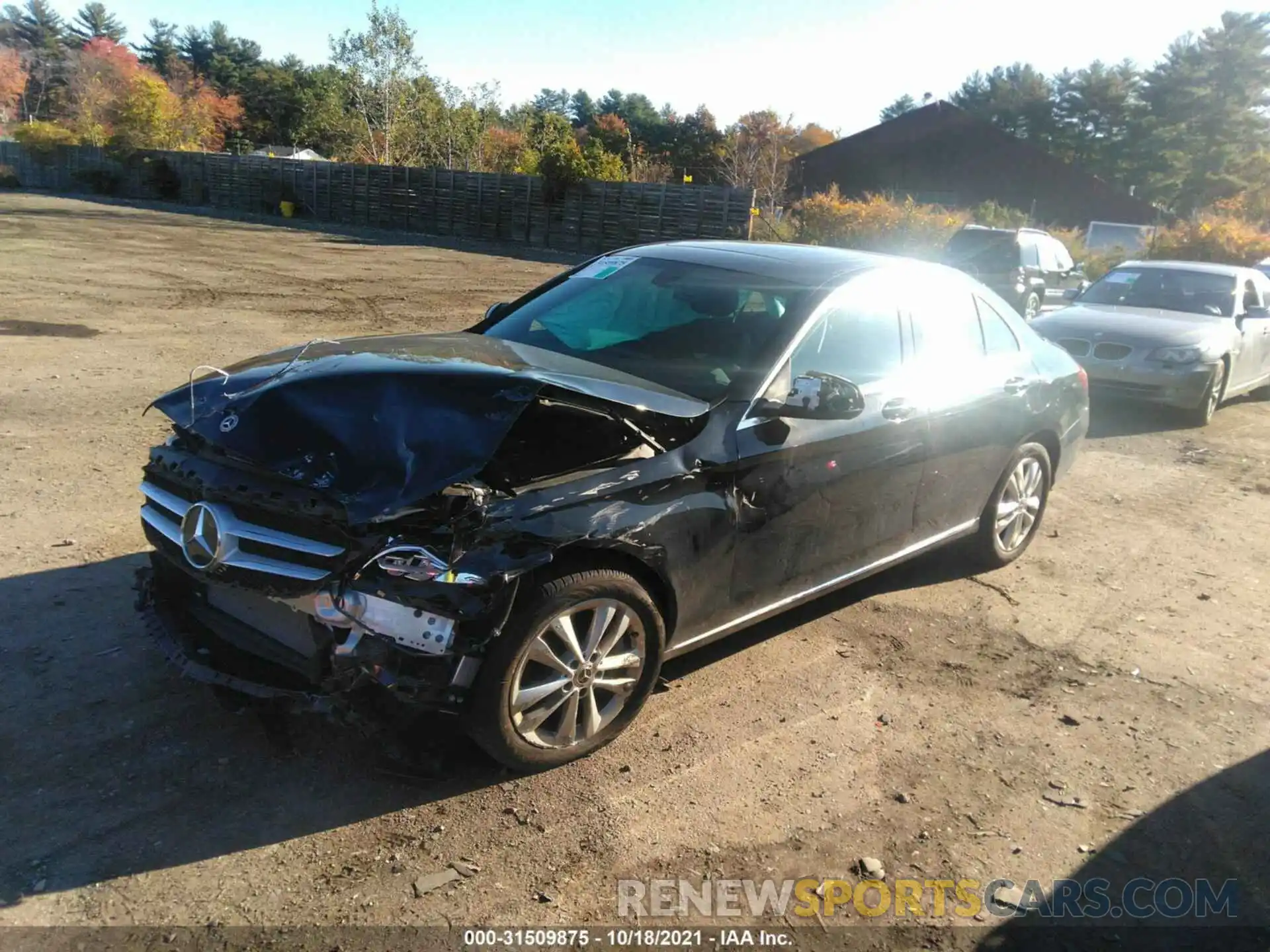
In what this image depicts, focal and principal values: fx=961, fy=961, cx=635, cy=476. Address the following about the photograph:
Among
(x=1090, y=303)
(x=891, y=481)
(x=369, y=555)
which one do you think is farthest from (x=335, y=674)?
(x=1090, y=303)

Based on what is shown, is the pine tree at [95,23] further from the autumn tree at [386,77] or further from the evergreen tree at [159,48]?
the autumn tree at [386,77]

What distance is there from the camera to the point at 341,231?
35000mm

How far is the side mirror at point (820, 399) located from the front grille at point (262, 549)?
1.82 metres

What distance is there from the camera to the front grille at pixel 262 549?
3010mm

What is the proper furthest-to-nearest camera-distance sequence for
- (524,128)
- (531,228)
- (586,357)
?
1. (524,128)
2. (531,228)
3. (586,357)

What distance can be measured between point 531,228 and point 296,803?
31742 millimetres

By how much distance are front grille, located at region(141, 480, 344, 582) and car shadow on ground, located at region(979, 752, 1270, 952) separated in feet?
7.54

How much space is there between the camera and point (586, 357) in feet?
13.9

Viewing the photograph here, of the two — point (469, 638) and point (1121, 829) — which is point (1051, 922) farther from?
point (469, 638)

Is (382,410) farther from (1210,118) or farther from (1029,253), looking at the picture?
(1210,118)

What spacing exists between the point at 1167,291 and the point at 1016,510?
278 inches

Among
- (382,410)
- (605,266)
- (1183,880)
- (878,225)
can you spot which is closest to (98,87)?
(878,225)

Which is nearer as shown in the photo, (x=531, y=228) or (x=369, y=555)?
(x=369, y=555)

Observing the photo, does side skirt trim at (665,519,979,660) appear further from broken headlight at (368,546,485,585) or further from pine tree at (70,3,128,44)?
pine tree at (70,3,128,44)
